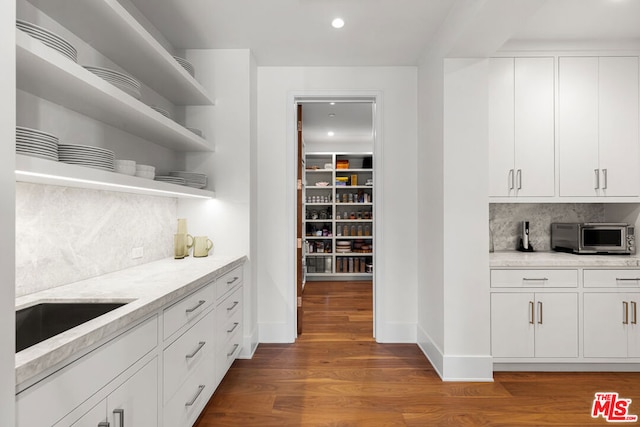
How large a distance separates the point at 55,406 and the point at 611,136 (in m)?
3.80

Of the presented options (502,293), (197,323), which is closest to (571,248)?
(502,293)

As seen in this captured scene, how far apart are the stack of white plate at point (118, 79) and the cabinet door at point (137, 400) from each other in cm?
130

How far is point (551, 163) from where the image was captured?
2.77 m

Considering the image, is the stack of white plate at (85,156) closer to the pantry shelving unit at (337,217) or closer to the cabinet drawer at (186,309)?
the cabinet drawer at (186,309)

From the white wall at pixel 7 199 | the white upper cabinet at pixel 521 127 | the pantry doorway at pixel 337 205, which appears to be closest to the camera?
the white wall at pixel 7 199

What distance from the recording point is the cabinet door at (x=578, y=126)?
276 centimetres

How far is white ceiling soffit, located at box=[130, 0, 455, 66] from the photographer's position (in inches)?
90.1

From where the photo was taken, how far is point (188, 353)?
1700 millimetres

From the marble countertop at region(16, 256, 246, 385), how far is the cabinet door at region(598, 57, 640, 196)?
311 cm

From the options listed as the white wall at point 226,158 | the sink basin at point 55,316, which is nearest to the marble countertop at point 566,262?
the white wall at point 226,158

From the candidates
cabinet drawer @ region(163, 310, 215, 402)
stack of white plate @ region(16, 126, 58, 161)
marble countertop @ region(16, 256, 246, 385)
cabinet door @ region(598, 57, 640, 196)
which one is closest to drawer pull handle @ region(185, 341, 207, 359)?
cabinet drawer @ region(163, 310, 215, 402)

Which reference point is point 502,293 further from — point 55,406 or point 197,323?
point 55,406

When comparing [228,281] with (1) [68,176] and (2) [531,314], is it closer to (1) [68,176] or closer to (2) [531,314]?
(1) [68,176]

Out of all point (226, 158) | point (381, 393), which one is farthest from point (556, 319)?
point (226, 158)
